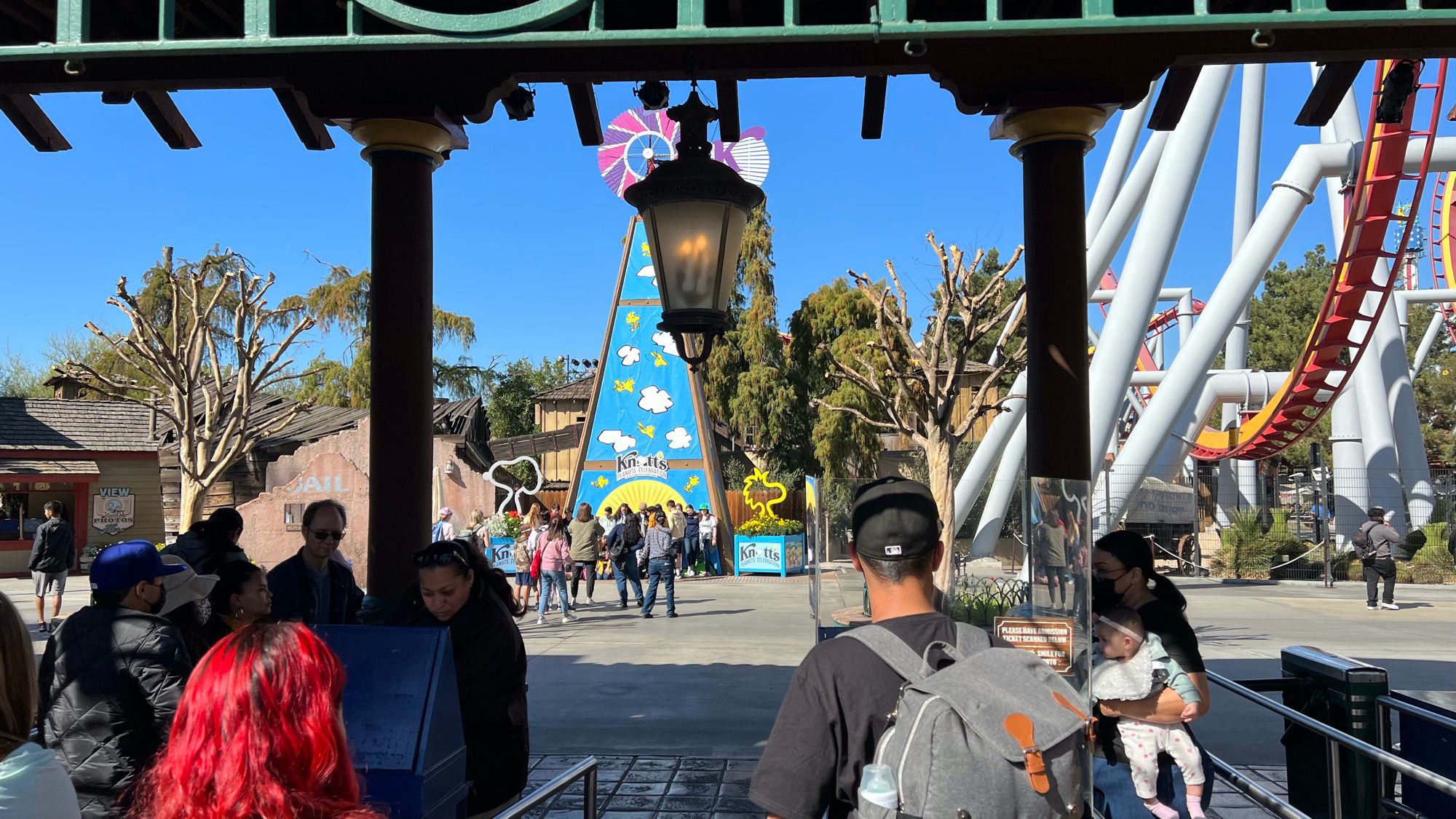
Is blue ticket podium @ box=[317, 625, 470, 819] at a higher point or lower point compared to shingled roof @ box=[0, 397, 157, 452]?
lower

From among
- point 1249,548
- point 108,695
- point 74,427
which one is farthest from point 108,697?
point 74,427

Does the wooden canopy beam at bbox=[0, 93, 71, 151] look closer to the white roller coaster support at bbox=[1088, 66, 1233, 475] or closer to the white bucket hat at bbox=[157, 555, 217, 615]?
the white bucket hat at bbox=[157, 555, 217, 615]

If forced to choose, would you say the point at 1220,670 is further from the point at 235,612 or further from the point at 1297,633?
the point at 235,612

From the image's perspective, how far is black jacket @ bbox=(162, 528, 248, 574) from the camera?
4.71m

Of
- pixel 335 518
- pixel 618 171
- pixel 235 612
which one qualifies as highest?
pixel 618 171

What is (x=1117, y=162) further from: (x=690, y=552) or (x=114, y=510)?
(x=114, y=510)

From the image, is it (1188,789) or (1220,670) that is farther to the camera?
(1220,670)

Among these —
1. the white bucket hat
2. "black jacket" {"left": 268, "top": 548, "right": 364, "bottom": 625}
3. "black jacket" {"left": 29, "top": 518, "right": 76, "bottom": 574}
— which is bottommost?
"black jacket" {"left": 29, "top": 518, "right": 76, "bottom": 574}

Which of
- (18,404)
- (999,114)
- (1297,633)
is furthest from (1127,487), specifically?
(18,404)

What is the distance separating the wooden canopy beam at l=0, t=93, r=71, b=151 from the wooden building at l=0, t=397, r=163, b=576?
22.4m

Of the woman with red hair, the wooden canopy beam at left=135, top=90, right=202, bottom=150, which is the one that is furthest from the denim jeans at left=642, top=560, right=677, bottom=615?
the woman with red hair

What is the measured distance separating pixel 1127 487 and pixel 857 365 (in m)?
9.84

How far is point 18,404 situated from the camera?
2577 cm

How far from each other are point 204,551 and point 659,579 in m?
10.0
